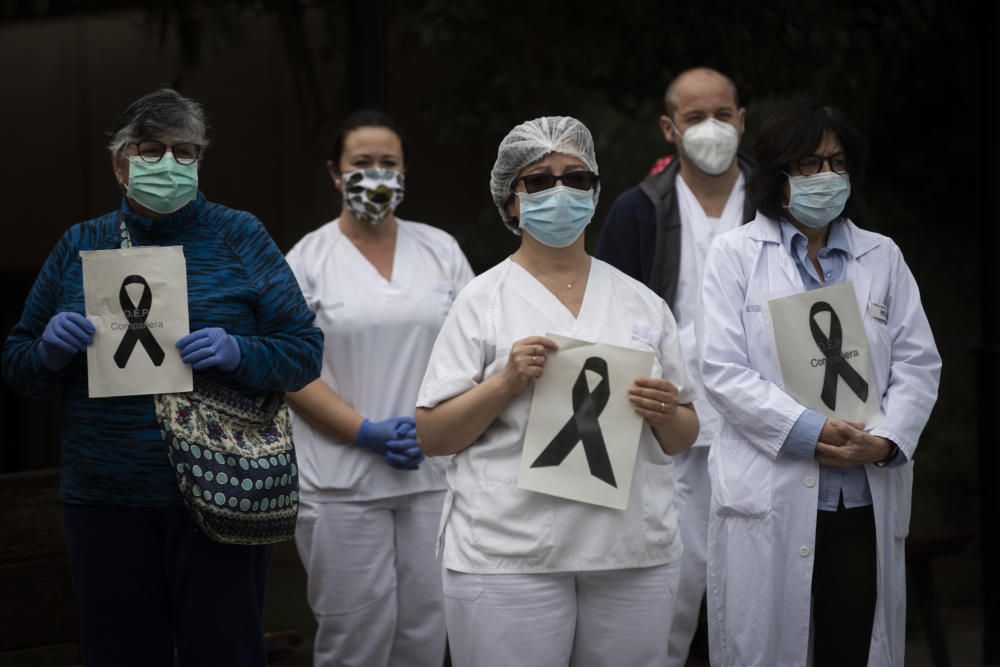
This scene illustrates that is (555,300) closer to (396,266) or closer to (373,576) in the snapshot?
(396,266)

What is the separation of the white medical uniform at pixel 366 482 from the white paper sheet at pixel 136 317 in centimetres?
114

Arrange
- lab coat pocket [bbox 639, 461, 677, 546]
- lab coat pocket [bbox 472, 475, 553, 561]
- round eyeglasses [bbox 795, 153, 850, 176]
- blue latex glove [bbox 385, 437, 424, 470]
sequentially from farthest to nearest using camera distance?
blue latex glove [bbox 385, 437, 424, 470]
round eyeglasses [bbox 795, 153, 850, 176]
lab coat pocket [bbox 639, 461, 677, 546]
lab coat pocket [bbox 472, 475, 553, 561]

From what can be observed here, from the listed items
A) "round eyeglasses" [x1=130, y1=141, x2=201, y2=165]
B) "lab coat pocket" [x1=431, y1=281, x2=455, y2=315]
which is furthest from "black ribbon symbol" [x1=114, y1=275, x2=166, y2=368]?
"lab coat pocket" [x1=431, y1=281, x2=455, y2=315]

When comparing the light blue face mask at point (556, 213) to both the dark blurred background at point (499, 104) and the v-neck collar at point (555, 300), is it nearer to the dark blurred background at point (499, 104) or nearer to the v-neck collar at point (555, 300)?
the v-neck collar at point (555, 300)

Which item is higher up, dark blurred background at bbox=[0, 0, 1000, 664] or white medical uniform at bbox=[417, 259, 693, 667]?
dark blurred background at bbox=[0, 0, 1000, 664]

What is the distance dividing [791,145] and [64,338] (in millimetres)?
2015

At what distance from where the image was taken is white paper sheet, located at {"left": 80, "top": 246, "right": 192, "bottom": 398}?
383 cm

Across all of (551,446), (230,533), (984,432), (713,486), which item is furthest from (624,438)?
(984,432)

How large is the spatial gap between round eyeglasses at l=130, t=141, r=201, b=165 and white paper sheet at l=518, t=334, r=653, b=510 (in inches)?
44.5

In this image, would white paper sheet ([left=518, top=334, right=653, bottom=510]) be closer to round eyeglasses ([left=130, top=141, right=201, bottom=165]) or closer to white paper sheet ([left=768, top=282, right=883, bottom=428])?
white paper sheet ([left=768, top=282, right=883, bottom=428])

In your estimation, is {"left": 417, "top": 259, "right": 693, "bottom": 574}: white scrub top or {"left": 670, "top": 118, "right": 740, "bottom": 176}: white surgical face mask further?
{"left": 670, "top": 118, "right": 740, "bottom": 176}: white surgical face mask

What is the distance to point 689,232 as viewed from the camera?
17.0 ft

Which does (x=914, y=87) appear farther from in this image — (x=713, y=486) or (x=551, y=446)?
(x=551, y=446)

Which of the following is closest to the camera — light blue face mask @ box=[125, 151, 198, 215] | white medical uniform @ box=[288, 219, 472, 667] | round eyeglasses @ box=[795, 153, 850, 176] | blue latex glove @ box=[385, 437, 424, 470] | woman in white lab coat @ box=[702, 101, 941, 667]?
light blue face mask @ box=[125, 151, 198, 215]
